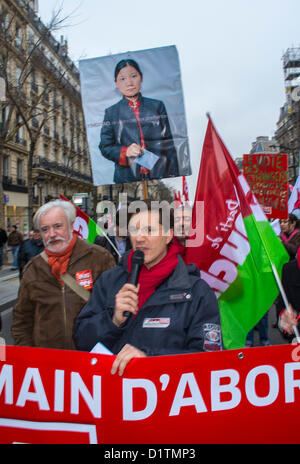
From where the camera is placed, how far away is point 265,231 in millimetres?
2906

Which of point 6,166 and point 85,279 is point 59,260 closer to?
point 85,279

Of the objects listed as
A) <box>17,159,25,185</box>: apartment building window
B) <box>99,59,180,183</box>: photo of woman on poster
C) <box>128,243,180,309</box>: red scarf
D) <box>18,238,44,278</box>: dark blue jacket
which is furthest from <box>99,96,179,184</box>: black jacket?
<box>17,159,25,185</box>: apartment building window

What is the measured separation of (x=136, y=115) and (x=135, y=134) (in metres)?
0.19

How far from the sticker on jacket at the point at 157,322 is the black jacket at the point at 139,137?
7.40 feet

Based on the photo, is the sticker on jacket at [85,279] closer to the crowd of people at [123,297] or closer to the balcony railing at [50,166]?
the crowd of people at [123,297]

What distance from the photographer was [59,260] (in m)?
2.69

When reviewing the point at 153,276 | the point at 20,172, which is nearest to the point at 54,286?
the point at 153,276

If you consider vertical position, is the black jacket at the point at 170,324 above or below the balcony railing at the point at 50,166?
below

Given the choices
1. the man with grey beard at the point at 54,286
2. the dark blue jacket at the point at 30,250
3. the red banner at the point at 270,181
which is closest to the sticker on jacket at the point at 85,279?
the man with grey beard at the point at 54,286

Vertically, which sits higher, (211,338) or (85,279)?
(85,279)

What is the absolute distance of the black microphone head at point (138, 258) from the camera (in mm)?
1943

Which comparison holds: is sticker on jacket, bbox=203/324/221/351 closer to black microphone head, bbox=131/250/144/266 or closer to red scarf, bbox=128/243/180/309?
red scarf, bbox=128/243/180/309

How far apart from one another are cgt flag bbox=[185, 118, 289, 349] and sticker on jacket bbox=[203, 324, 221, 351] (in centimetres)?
104
